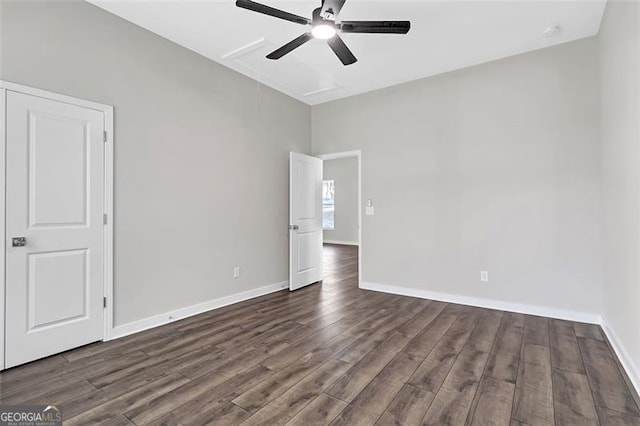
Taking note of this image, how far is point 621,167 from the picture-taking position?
2.42 metres

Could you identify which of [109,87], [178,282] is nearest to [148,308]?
[178,282]

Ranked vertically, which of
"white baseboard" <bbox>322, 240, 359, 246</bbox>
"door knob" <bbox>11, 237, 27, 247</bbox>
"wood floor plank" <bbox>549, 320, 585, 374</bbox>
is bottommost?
"wood floor plank" <bbox>549, 320, 585, 374</bbox>

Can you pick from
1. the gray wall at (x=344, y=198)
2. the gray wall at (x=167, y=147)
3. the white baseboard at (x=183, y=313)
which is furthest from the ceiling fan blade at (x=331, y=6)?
the gray wall at (x=344, y=198)

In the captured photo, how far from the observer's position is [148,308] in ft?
10.5

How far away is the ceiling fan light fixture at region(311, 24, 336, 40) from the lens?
2369 mm

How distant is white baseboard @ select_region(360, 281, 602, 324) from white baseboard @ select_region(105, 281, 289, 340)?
66.2 inches

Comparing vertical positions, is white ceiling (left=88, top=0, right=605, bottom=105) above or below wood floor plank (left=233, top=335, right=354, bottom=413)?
above

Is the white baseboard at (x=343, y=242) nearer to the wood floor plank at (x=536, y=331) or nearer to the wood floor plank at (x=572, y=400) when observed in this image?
the wood floor plank at (x=536, y=331)

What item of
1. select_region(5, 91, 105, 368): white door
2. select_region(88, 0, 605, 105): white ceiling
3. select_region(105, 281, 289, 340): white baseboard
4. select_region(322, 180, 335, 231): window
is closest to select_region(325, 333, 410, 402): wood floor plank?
select_region(105, 281, 289, 340): white baseboard

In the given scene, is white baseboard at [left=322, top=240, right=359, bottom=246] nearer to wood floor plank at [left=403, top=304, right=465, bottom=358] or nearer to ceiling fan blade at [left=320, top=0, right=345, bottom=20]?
wood floor plank at [left=403, top=304, right=465, bottom=358]

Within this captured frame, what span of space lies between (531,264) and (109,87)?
4932mm

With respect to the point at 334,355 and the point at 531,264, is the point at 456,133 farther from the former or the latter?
the point at 334,355

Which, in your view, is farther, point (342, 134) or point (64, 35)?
point (342, 134)

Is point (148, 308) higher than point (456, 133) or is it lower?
lower
